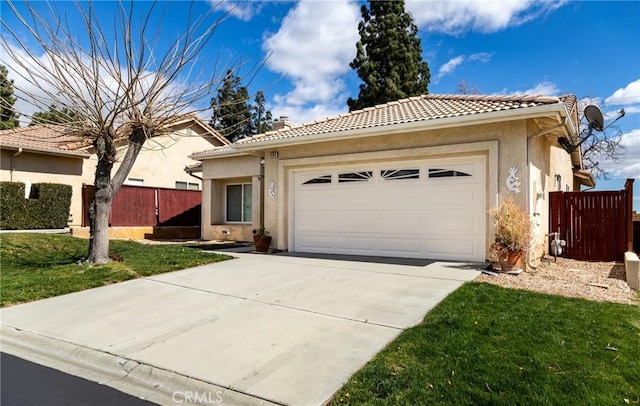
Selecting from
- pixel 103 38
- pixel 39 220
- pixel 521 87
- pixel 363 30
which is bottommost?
pixel 39 220

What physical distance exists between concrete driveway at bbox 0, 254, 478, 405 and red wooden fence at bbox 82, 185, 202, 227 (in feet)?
35.1

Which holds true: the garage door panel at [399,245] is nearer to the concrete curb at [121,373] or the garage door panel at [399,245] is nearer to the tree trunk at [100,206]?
the tree trunk at [100,206]

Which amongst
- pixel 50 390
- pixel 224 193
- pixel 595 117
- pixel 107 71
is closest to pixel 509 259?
pixel 595 117

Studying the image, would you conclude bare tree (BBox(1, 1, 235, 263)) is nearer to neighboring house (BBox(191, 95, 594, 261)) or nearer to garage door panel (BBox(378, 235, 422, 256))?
neighboring house (BBox(191, 95, 594, 261))

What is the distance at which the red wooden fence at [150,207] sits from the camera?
17.5m

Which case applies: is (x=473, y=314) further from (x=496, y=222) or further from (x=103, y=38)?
(x=103, y=38)

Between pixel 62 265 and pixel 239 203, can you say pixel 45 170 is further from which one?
pixel 62 265

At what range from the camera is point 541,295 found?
621 centimetres

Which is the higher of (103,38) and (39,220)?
(103,38)

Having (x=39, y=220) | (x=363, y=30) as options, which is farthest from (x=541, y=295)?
(x=363, y=30)

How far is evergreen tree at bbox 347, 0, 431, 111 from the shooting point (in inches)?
1049

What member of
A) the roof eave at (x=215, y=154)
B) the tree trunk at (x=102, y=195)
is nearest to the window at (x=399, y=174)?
the tree trunk at (x=102, y=195)

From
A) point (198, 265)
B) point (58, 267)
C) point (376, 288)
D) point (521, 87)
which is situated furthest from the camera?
point (521, 87)

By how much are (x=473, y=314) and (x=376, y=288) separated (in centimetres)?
199
